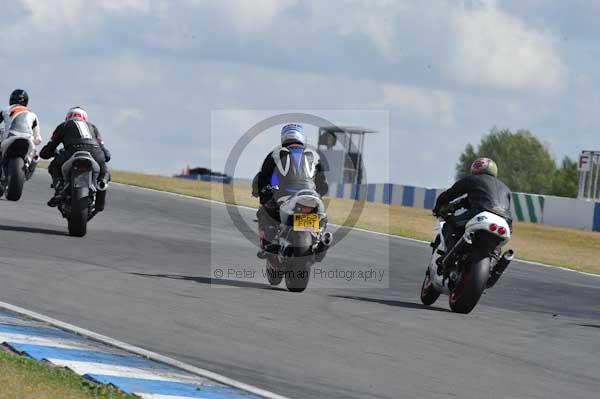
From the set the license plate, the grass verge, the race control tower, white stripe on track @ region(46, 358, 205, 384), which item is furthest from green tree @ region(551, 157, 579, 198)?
white stripe on track @ region(46, 358, 205, 384)

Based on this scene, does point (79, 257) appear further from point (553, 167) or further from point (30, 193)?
point (553, 167)

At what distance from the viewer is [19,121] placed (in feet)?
59.9

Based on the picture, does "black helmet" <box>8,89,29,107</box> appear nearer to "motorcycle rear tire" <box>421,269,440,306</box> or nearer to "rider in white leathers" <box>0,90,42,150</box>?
"rider in white leathers" <box>0,90,42,150</box>

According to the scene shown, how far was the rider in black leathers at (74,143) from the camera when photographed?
15602 mm

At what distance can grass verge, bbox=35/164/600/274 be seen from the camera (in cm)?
2527

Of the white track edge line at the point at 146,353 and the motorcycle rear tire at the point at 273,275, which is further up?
the motorcycle rear tire at the point at 273,275

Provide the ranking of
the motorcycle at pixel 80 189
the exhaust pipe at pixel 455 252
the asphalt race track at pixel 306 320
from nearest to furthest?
the asphalt race track at pixel 306 320 < the exhaust pipe at pixel 455 252 < the motorcycle at pixel 80 189

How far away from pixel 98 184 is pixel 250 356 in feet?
25.1

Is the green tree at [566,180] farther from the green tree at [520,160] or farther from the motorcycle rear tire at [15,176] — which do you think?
the motorcycle rear tire at [15,176]

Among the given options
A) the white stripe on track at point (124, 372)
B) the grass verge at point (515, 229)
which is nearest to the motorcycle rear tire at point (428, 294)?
the white stripe on track at point (124, 372)

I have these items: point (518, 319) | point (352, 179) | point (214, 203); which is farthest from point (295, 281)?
point (352, 179)

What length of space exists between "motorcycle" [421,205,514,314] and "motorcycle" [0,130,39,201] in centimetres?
791

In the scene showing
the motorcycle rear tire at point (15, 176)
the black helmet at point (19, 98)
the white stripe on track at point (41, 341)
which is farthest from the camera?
the black helmet at point (19, 98)

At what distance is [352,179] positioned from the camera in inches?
2028
